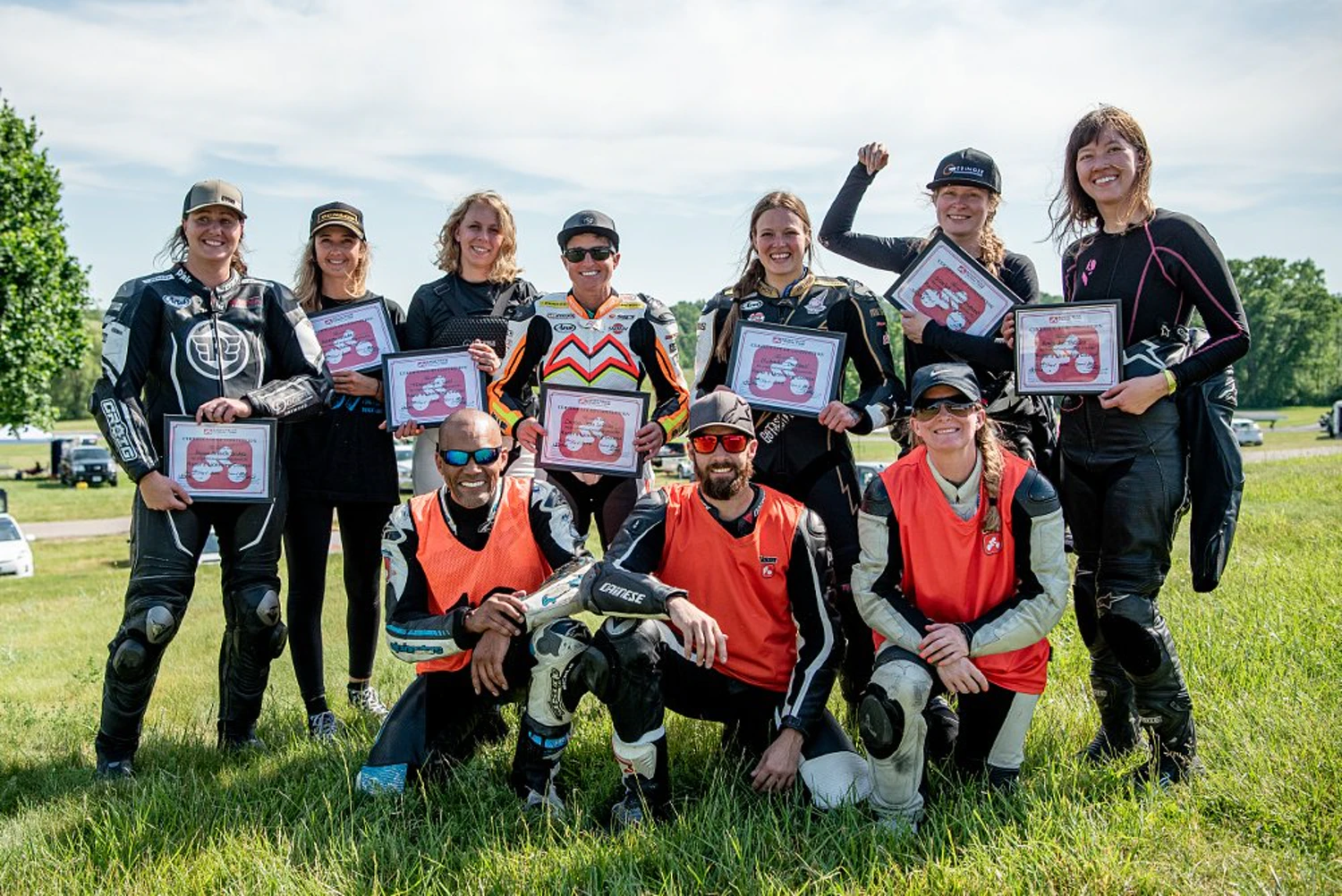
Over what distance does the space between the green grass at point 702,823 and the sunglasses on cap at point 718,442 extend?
1.57m

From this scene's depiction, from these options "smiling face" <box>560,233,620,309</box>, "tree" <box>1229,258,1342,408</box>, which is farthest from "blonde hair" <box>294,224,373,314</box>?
"tree" <box>1229,258,1342,408</box>

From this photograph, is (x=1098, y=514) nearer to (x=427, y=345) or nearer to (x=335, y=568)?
(x=427, y=345)

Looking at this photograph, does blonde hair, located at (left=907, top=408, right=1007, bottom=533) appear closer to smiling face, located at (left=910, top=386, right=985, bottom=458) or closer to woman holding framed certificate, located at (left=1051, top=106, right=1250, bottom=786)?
smiling face, located at (left=910, top=386, right=985, bottom=458)

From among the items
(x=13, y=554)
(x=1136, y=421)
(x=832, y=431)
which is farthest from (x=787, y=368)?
(x=13, y=554)

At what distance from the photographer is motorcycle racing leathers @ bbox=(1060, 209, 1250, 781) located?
4621 millimetres

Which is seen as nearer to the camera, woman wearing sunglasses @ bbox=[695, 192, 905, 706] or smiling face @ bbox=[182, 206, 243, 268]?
woman wearing sunglasses @ bbox=[695, 192, 905, 706]

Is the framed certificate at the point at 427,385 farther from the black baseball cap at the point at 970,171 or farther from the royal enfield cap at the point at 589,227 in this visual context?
the black baseball cap at the point at 970,171

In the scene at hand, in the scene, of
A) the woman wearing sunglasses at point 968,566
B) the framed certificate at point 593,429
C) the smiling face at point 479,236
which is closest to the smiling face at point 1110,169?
the woman wearing sunglasses at point 968,566

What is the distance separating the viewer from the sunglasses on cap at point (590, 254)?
5.92 m

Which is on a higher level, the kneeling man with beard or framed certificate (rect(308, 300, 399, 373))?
framed certificate (rect(308, 300, 399, 373))

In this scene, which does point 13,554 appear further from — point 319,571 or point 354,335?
point 354,335

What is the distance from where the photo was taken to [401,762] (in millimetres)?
4941

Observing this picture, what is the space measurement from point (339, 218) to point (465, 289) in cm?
91

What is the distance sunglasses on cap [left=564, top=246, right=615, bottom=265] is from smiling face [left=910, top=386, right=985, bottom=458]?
7.46 feet
